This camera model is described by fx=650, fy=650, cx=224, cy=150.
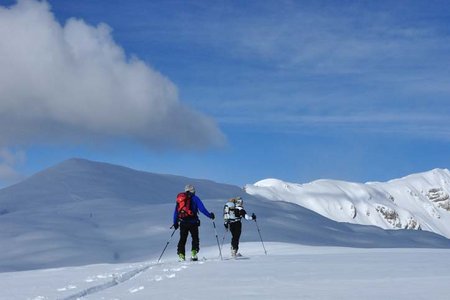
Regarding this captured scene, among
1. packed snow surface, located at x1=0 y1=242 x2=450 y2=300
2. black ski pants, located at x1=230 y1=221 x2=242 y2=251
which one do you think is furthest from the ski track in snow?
black ski pants, located at x1=230 y1=221 x2=242 y2=251

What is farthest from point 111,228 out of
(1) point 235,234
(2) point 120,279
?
(2) point 120,279

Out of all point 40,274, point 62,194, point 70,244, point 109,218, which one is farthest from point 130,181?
→ point 40,274

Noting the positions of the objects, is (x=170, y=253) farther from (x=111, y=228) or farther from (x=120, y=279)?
(x=120, y=279)

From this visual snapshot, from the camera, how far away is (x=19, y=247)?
2209cm

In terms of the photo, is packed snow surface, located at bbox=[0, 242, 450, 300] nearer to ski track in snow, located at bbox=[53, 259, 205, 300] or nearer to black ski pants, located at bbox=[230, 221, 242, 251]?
ski track in snow, located at bbox=[53, 259, 205, 300]

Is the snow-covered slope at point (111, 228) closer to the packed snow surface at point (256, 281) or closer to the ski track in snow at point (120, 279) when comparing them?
the packed snow surface at point (256, 281)

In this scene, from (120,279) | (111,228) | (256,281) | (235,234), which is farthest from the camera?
(111,228)

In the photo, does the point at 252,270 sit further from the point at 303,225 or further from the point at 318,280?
the point at 303,225

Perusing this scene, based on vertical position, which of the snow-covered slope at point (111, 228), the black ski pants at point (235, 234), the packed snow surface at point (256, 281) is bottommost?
the packed snow surface at point (256, 281)

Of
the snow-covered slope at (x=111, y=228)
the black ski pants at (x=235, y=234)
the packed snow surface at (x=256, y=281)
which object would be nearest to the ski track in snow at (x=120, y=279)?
the packed snow surface at (x=256, y=281)

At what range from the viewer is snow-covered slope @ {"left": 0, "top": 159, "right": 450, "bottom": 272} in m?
21.6

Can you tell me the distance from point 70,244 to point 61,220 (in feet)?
15.8

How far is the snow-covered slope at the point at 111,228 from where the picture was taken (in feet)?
70.9

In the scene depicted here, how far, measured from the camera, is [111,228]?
26.6 meters
